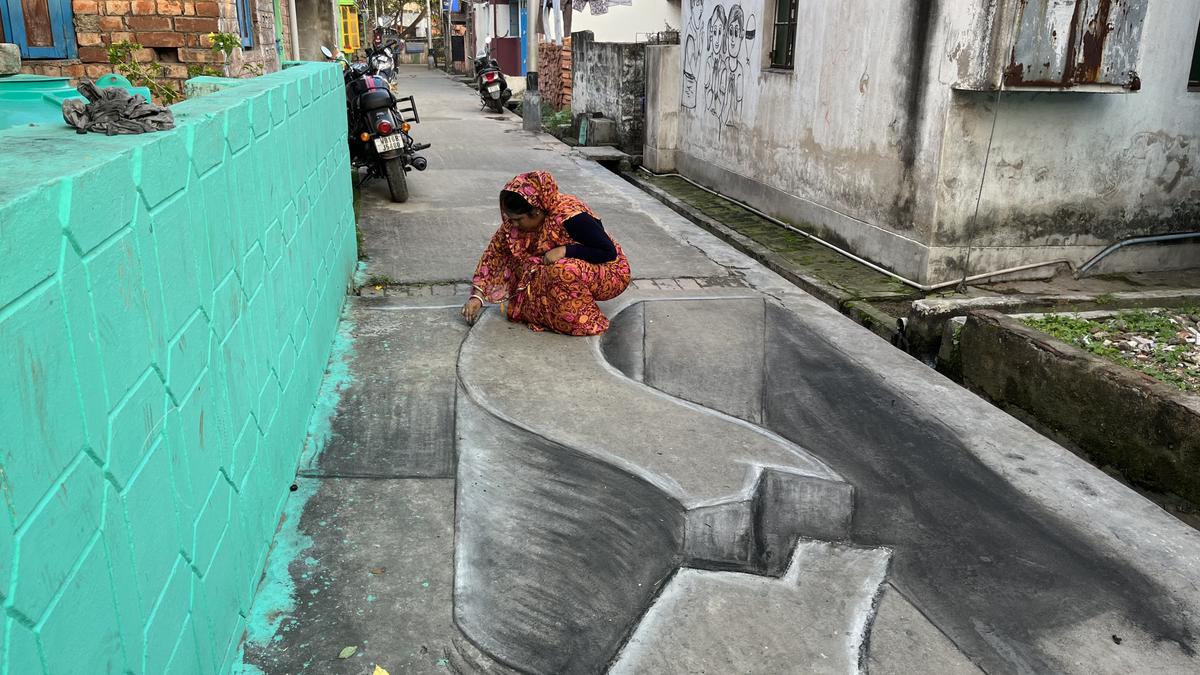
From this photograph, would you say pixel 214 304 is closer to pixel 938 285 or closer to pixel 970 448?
pixel 970 448

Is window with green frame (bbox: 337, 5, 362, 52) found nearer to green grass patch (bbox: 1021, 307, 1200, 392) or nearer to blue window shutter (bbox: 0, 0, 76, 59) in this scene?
blue window shutter (bbox: 0, 0, 76, 59)

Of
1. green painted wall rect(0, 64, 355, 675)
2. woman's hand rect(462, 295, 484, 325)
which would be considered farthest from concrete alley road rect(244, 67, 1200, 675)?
green painted wall rect(0, 64, 355, 675)

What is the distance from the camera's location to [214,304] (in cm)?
228

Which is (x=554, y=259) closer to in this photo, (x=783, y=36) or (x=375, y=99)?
(x=375, y=99)

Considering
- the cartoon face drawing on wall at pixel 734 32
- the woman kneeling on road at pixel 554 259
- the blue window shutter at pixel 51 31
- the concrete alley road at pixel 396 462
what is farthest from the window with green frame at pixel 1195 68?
the blue window shutter at pixel 51 31

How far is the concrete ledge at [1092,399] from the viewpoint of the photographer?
3.76 meters

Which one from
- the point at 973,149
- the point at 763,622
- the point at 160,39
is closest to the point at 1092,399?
the point at 763,622

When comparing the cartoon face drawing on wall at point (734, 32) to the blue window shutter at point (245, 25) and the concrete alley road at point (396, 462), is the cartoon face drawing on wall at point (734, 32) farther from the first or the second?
the blue window shutter at point (245, 25)

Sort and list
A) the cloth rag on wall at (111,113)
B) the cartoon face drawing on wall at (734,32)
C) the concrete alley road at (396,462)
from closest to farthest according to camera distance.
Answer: the cloth rag on wall at (111,113), the concrete alley road at (396,462), the cartoon face drawing on wall at (734,32)

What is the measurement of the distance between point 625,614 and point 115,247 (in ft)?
6.09

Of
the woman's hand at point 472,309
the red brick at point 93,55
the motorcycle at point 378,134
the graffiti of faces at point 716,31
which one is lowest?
the woman's hand at point 472,309

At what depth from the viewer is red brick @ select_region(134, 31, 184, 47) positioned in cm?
495

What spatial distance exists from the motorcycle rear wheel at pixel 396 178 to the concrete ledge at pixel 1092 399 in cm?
529

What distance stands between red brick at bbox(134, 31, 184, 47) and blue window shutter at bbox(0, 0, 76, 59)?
0.33 m
